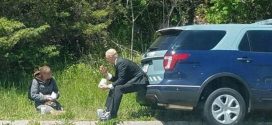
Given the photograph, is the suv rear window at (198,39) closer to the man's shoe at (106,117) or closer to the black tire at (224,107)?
the black tire at (224,107)

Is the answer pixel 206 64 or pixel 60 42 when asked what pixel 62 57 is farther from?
pixel 206 64

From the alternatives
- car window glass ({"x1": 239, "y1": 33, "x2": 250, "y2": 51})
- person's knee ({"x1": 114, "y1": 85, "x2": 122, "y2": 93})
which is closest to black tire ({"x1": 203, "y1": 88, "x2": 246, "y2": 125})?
→ car window glass ({"x1": 239, "y1": 33, "x2": 250, "y2": 51})

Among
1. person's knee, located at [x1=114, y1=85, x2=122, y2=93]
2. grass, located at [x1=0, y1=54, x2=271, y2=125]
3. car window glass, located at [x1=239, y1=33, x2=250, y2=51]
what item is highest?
car window glass, located at [x1=239, y1=33, x2=250, y2=51]

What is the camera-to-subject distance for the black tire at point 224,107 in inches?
449

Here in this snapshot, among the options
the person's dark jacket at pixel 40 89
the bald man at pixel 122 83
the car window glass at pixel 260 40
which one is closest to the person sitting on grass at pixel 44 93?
the person's dark jacket at pixel 40 89

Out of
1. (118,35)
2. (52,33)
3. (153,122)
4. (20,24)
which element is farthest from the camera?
(118,35)

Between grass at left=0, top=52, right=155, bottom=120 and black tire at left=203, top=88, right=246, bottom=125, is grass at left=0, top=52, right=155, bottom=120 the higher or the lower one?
the lower one

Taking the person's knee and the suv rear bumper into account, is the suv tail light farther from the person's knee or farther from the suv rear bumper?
the person's knee

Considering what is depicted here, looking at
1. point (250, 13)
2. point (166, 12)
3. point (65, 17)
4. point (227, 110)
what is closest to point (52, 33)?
point (65, 17)

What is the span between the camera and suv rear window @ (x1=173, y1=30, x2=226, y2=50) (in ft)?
37.5

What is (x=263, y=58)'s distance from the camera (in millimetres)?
11648

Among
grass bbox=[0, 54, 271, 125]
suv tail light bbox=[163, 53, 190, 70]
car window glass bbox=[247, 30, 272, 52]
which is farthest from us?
grass bbox=[0, 54, 271, 125]

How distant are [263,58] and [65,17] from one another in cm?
653

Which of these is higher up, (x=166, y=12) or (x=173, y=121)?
(x=166, y=12)
